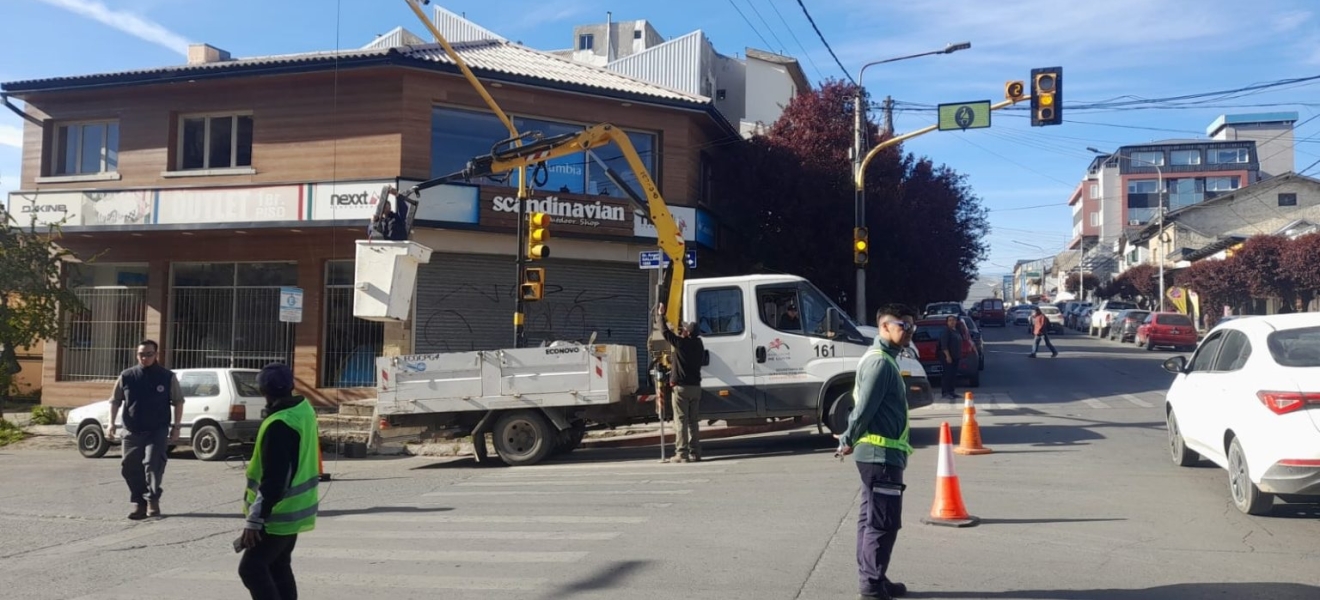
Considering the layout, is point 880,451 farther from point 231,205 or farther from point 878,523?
point 231,205

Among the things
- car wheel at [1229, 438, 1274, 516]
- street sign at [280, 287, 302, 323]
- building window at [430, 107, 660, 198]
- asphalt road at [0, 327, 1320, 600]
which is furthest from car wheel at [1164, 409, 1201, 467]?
street sign at [280, 287, 302, 323]

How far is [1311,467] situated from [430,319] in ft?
50.5

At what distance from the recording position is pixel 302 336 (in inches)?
795

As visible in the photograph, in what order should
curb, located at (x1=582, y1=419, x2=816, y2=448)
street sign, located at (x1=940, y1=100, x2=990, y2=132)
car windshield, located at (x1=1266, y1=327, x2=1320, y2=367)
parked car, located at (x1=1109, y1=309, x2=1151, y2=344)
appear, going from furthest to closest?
parked car, located at (x1=1109, y1=309, x2=1151, y2=344), street sign, located at (x1=940, y1=100, x2=990, y2=132), curb, located at (x1=582, y1=419, x2=816, y2=448), car windshield, located at (x1=1266, y1=327, x2=1320, y2=367)

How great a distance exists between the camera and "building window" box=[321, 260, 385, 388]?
66.0 feet

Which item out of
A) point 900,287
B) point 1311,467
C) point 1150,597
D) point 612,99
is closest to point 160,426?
point 1150,597

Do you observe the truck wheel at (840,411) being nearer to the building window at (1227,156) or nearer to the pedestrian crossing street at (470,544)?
the pedestrian crossing street at (470,544)

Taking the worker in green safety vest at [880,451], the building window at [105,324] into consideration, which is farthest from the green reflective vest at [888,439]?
the building window at [105,324]

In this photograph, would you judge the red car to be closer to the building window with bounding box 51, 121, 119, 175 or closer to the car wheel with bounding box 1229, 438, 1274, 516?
the car wheel with bounding box 1229, 438, 1274, 516

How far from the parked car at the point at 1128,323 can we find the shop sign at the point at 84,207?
36533mm

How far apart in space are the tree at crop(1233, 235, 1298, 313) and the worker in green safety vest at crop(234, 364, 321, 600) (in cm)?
4463

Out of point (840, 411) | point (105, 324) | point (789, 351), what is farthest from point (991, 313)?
point (840, 411)

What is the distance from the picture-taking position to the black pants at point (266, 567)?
5023mm

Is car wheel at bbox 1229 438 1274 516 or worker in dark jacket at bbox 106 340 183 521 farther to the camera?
worker in dark jacket at bbox 106 340 183 521
